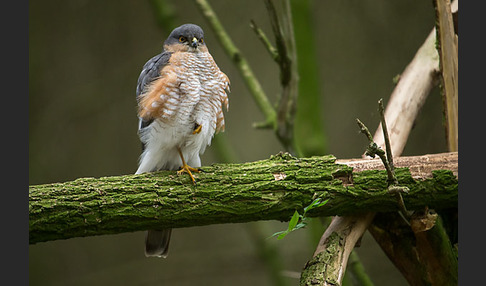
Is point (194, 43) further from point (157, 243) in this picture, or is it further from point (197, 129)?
point (157, 243)

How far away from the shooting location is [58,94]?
3939 millimetres

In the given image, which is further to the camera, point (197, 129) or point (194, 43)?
point (194, 43)

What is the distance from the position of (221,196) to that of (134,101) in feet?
7.53

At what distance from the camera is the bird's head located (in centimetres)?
229

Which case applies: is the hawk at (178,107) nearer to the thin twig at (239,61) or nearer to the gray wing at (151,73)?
the gray wing at (151,73)

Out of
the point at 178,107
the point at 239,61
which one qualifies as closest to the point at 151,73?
the point at 178,107

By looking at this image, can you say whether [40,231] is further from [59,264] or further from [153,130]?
[59,264]

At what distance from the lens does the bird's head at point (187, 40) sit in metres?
2.29

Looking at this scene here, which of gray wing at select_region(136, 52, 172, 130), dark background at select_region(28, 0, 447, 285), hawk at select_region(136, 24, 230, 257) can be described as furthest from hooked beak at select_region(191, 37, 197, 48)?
dark background at select_region(28, 0, 447, 285)

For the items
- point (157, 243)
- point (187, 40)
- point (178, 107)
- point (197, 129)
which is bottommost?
point (157, 243)

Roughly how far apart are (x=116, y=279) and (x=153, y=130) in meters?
2.02

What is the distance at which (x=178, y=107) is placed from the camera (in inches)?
81.7

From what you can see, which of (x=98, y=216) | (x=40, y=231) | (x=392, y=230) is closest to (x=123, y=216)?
(x=98, y=216)

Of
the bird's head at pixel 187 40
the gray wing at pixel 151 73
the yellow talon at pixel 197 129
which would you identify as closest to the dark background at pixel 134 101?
the bird's head at pixel 187 40
